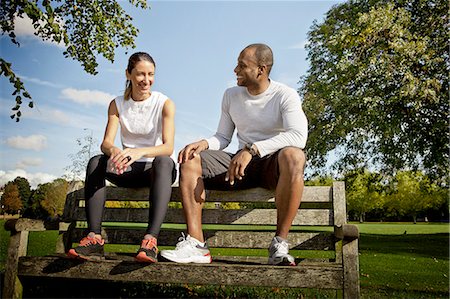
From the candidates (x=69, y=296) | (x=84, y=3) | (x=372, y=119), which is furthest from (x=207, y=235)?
(x=372, y=119)

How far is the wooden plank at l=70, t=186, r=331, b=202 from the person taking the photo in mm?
3525

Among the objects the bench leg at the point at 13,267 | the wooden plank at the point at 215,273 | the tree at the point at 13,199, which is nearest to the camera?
the wooden plank at the point at 215,273

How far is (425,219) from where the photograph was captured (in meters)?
67.1

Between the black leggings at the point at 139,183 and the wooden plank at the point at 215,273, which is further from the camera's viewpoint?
the black leggings at the point at 139,183

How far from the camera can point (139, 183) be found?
146 inches

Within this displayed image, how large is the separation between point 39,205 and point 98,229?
48.1 m

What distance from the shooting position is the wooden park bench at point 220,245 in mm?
2816

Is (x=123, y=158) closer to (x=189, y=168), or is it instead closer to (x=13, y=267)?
(x=189, y=168)

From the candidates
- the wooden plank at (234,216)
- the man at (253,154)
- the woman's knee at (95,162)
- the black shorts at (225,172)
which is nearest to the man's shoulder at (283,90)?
the man at (253,154)

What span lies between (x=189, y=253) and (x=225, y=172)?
2.45ft

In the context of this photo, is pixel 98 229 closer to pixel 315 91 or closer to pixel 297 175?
pixel 297 175

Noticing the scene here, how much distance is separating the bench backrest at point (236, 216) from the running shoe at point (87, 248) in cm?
63

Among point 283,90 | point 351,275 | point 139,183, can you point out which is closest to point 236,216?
point 139,183

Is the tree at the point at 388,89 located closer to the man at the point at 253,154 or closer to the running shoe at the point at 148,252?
the man at the point at 253,154
